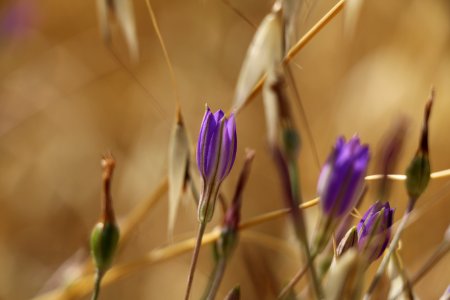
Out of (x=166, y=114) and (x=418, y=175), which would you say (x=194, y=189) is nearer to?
(x=418, y=175)

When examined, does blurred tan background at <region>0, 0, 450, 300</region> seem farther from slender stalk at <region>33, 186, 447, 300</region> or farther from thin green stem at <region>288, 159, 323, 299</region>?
thin green stem at <region>288, 159, 323, 299</region>

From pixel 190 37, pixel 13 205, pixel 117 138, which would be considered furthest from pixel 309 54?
pixel 13 205

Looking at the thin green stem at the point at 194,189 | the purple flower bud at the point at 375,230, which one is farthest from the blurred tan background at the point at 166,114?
the purple flower bud at the point at 375,230

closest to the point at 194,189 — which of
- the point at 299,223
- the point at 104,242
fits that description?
the point at 104,242

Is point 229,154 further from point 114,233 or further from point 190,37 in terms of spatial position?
point 190,37

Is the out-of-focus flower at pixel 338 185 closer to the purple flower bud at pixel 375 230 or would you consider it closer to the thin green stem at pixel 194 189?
the purple flower bud at pixel 375 230

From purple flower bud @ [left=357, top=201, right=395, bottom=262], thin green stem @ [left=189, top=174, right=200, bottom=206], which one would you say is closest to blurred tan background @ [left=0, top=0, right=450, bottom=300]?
thin green stem @ [left=189, top=174, right=200, bottom=206]
